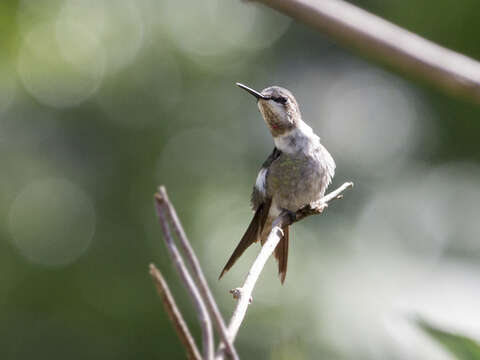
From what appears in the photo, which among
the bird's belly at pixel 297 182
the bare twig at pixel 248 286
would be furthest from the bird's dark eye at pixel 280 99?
the bare twig at pixel 248 286

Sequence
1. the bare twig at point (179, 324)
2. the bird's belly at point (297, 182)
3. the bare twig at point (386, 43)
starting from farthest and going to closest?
the bird's belly at point (297, 182) < the bare twig at point (179, 324) < the bare twig at point (386, 43)

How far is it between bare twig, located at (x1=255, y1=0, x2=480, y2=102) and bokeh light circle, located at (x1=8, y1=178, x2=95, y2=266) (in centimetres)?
903

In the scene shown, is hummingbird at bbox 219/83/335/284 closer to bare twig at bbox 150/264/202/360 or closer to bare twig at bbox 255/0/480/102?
bare twig at bbox 150/264/202/360

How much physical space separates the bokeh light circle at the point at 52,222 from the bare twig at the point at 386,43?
9.03 metres

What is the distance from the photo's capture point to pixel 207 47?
12.4 metres

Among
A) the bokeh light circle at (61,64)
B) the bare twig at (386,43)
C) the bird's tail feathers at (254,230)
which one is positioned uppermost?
the bokeh light circle at (61,64)

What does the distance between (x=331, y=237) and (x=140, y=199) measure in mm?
2898

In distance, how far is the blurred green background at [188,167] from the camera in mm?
8117

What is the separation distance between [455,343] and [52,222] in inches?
384

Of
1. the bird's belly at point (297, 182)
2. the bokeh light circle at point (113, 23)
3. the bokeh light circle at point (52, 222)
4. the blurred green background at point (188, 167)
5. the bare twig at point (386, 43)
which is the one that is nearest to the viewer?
the bare twig at point (386, 43)

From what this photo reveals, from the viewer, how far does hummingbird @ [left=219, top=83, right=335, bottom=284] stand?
3762mm

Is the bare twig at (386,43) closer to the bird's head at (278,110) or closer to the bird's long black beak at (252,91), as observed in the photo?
the bird's long black beak at (252,91)

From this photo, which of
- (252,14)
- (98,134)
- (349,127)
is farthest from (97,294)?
(252,14)

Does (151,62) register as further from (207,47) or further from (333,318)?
(333,318)
